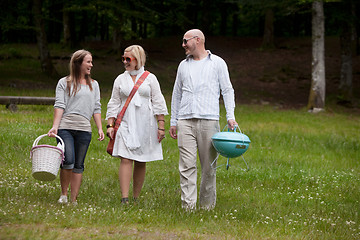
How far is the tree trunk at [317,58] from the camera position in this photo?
23.2 m

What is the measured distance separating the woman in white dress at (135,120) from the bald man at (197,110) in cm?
35

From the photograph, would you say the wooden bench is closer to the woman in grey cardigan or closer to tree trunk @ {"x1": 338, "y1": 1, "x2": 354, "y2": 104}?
the woman in grey cardigan

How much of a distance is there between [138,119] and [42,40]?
20953 millimetres

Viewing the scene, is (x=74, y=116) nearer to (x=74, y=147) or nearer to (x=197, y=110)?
(x=74, y=147)

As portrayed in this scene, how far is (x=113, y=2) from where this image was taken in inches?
945

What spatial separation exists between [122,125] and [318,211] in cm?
319

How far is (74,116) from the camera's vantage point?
6.91 metres

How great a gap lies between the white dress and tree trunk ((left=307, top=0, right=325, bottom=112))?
17.4 m

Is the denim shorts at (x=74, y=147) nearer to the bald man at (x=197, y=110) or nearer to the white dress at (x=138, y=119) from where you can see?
the white dress at (x=138, y=119)

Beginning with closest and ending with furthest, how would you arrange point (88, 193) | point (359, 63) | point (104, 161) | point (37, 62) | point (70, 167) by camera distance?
1. point (70, 167)
2. point (88, 193)
3. point (104, 161)
4. point (37, 62)
5. point (359, 63)

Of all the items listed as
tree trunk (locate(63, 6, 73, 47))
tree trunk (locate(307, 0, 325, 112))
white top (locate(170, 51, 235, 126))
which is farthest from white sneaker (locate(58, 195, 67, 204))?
tree trunk (locate(63, 6, 73, 47))

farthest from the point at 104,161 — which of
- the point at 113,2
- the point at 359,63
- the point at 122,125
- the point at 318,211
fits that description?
the point at 359,63

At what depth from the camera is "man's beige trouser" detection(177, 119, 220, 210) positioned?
23.2 feet

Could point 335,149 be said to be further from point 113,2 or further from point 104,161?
point 113,2
